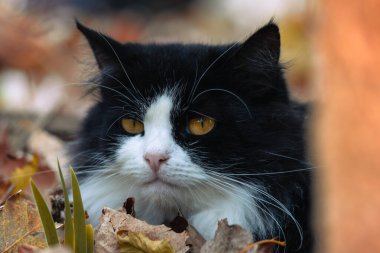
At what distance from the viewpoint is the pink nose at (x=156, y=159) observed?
2.00 metres

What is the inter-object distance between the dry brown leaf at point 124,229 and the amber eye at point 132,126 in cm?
36

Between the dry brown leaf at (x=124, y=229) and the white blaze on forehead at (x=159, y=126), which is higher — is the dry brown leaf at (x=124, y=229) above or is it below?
below

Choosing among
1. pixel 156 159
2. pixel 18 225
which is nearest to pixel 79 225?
pixel 18 225

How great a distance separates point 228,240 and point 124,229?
0.30m

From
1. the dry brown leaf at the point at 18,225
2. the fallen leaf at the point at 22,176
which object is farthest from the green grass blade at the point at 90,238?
the fallen leaf at the point at 22,176

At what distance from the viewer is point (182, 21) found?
8.34 m

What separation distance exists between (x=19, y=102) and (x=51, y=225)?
3.03 metres

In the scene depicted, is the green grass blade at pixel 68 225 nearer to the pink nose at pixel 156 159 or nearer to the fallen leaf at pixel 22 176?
the pink nose at pixel 156 159

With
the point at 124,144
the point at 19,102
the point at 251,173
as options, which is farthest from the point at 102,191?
the point at 19,102

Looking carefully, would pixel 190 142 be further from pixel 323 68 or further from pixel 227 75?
pixel 323 68

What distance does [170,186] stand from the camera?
2.07m

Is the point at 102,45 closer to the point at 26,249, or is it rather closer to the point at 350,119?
the point at 26,249

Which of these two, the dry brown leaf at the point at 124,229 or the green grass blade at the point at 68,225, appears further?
the dry brown leaf at the point at 124,229

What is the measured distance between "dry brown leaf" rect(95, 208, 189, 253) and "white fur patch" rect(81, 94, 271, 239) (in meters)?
0.19
